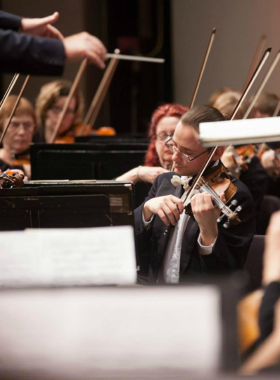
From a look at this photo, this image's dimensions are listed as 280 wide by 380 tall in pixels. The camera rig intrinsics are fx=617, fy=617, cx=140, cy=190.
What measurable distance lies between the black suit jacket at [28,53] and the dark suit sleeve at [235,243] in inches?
27.0

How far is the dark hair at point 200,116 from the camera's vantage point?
1.70 metres

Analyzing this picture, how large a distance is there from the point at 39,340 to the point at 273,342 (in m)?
0.27

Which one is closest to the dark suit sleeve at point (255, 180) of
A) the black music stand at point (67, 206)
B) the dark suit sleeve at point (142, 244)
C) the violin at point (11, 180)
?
the dark suit sleeve at point (142, 244)

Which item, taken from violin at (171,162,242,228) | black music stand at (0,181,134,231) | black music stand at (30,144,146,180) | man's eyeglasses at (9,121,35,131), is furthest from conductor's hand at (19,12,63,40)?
man's eyeglasses at (9,121,35,131)

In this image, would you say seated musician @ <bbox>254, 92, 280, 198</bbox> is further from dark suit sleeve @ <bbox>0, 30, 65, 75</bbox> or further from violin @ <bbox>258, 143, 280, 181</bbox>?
dark suit sleeve @ <bbox>0, 30, 65, 75</bbox>

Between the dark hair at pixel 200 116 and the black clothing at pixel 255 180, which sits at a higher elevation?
the dark hair at pixel 200 116

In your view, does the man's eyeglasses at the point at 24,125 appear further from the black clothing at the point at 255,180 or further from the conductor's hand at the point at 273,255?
the conductor's hand at the point at 273,255

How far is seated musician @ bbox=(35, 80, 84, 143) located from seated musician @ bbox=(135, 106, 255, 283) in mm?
1866

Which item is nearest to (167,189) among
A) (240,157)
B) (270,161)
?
(240,157)

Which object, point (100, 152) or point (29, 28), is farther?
point (100, 152)

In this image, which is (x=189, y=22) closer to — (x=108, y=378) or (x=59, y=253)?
(x=59, y=253)

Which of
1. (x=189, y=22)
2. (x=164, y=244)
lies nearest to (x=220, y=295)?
(x=164, y=244)

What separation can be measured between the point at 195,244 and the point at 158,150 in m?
0.66

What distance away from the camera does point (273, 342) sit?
0.71m
